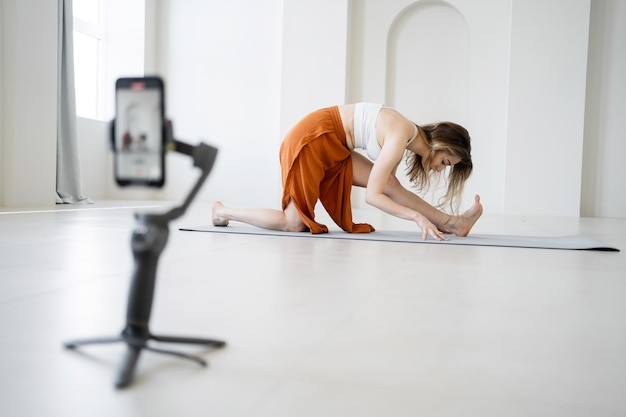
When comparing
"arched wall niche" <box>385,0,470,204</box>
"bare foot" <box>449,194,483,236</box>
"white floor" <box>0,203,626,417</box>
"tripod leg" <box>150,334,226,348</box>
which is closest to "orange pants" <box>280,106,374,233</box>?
"bare foot" <box>449,194,483,236</box>

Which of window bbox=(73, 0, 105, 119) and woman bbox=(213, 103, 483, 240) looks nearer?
woman bbox=(213, 103, 483, 240)

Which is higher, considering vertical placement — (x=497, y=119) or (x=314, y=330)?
(x=497, y=119)

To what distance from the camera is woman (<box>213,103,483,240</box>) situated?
2271mm

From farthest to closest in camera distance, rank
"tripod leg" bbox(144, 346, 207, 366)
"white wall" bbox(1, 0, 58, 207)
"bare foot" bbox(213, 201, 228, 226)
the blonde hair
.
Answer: "white wall" bbox(1, 0, 58, 207) → "bare foot" bbox(213, 201, 228, 226) → the blonde hair → "tripod leg" bbox(144, 346, 207, 366)

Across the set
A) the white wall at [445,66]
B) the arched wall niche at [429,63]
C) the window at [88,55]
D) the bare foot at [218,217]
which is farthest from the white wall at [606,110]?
the window at [88,55]

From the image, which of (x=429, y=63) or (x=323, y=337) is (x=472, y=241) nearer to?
(x=323, y=337)

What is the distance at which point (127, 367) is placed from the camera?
628 mm

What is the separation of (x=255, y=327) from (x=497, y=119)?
586 cm

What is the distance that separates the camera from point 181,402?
567mm

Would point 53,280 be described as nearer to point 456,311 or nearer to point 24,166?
point 456,311

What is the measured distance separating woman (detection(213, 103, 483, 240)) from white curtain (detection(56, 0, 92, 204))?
295 centimetres

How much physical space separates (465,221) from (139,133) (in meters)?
2.17

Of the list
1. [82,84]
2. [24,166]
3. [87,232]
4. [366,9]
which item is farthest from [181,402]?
[366,9]

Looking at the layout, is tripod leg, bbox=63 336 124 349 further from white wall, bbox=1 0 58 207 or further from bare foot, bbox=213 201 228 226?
white wall, bbox=1 0 58 207
